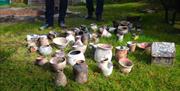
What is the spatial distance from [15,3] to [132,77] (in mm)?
8796

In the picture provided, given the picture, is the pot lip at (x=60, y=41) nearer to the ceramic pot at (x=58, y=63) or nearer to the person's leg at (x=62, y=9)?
the ceramic pot at (x=58, y=63)

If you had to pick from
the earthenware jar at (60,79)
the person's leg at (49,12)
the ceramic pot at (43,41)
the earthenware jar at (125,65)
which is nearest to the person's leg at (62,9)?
the person's leg at (49,12)

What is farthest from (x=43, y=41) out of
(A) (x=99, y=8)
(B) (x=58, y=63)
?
(A) (x=99, y=8)

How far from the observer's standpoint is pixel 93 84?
19.6 ft

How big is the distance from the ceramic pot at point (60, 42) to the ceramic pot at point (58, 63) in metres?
0.80

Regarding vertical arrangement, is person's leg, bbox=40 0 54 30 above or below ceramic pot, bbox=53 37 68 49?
above

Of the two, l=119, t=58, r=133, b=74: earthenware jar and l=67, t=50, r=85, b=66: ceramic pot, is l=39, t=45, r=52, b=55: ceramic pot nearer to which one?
l=67, t=50, r=85, b=66: ceramic pot

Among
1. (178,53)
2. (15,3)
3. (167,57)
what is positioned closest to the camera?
(167,57)

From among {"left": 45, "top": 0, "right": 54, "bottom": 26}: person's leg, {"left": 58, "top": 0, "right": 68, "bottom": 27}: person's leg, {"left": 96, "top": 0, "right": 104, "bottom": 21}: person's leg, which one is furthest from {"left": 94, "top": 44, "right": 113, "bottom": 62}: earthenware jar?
{"left": 96, "top": 0, "right": 104, "bottom": 21}: person's leg

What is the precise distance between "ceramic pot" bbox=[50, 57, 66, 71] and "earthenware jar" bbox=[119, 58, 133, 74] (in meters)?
0.89

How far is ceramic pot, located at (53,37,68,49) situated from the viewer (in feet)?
23.7

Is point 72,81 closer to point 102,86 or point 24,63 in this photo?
point 102,86

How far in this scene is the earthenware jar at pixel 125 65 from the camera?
6.26 m

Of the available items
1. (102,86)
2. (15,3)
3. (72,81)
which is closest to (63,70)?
(72,81)
